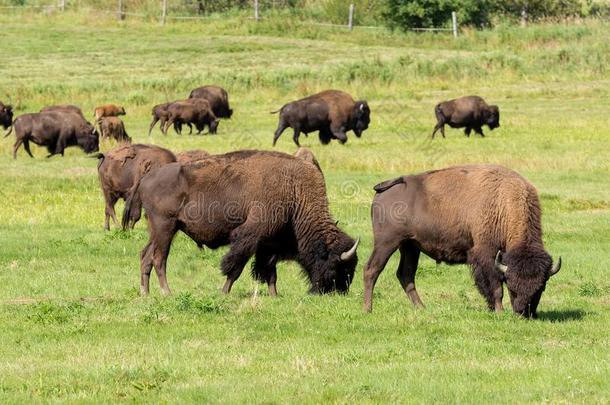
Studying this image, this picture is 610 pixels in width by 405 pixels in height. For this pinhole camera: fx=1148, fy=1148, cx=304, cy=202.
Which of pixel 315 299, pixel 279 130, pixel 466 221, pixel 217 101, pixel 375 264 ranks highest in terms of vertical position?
pixel 466 221

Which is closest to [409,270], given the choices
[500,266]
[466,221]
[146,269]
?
[466,221]

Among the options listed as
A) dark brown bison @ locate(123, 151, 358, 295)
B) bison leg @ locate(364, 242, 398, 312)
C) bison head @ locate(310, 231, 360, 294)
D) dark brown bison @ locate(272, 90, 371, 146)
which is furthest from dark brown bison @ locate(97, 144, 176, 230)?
dark brown bison @ locate(272, 90, 371, 146)

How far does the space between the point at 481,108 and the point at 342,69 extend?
14229mm

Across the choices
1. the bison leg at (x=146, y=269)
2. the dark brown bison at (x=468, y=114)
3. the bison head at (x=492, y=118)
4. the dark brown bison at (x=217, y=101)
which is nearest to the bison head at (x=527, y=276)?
the bison leg at (x=146, y=269)

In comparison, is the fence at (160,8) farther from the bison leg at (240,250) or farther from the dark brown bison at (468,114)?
the bison leg at (240,250)

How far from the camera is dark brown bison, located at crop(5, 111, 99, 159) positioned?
103 feet

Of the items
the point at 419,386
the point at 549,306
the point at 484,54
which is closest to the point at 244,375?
the point at 419,386

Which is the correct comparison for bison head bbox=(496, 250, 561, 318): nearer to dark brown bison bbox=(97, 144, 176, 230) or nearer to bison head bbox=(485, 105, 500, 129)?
dark brown bison bbox=(97, 144, 176, 230)

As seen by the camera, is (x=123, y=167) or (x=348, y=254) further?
(x=123, y=167)

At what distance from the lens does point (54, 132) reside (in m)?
31.5

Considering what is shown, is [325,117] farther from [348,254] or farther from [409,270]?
[409,270]

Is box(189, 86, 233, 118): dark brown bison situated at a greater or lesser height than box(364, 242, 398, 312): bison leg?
lesser

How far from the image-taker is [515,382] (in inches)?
361

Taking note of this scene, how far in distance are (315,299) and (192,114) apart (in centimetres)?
2528
